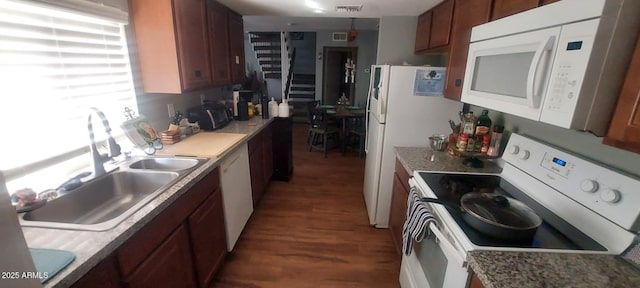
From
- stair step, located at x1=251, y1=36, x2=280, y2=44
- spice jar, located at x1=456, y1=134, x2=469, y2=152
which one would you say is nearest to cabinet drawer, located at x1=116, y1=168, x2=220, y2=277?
spice jar, located at x1=456, y1=134, x2=469, y2=152

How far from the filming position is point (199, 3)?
2152mm

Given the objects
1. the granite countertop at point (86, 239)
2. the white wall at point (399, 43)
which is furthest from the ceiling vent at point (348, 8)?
the granite countertop at point (86, 239)

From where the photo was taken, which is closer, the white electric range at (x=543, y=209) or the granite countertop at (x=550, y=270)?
the granite countertop at (x=550, y=270)

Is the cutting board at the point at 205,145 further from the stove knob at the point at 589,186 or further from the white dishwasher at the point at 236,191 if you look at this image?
the stove knob at the point at 589,186

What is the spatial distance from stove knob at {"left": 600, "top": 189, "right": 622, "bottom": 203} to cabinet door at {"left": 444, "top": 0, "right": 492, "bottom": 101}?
95cm

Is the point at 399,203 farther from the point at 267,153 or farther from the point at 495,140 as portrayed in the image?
the point at 267,153

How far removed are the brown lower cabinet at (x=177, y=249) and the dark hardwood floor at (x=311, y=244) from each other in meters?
→ 0.31

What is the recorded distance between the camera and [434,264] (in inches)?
51.4

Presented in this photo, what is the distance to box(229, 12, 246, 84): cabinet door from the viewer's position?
281cm

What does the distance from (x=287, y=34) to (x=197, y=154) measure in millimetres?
6197

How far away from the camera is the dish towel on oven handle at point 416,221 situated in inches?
51.1

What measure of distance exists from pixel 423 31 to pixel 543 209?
206 cm

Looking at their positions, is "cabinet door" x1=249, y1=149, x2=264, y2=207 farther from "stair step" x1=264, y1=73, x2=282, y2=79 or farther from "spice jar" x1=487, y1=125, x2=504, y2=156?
"stair step" x1=264, y1=73, x2=282, y2=79

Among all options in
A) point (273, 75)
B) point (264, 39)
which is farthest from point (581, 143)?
point (264, 39)
